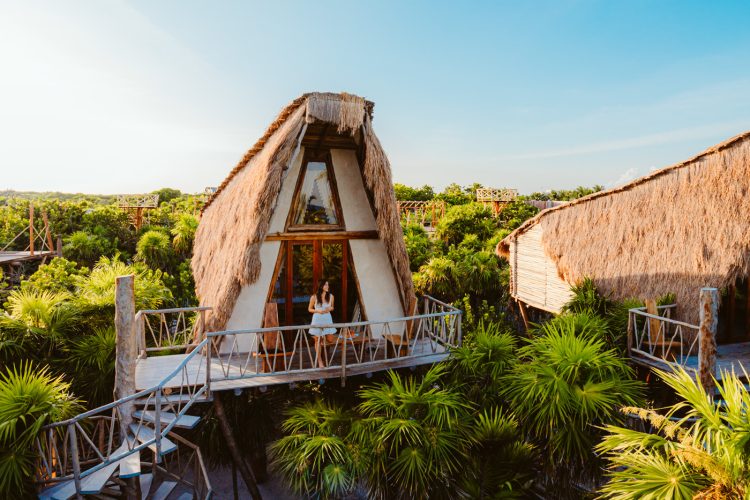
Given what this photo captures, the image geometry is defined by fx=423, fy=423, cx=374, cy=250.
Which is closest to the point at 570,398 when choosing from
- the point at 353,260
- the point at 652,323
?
the point at 652,323

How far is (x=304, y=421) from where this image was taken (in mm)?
7871

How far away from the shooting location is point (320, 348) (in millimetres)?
8438

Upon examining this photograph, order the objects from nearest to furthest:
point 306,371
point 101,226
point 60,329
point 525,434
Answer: point 525,434 → point 306,371 → point 60,329 → point 101,226

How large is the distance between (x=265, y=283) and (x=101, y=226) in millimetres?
19113

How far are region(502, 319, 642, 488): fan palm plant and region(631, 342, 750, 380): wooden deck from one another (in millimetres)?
1643

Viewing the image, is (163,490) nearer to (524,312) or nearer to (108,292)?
(108,292)

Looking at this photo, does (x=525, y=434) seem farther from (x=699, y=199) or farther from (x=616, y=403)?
(x=699, y=199)

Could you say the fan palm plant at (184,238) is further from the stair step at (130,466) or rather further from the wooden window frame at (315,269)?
the stair step at (130,466)

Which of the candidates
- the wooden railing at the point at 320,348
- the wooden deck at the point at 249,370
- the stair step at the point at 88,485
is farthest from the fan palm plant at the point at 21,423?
the wooden railing at the point at 320,348

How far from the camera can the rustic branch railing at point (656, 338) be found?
28.9 feet

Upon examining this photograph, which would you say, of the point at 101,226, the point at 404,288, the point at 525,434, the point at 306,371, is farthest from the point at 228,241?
the point at 101,226

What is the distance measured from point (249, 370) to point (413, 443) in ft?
11.6

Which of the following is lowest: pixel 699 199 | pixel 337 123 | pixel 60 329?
pixel 60 329

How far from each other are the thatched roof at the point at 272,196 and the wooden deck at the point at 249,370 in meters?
0.90
